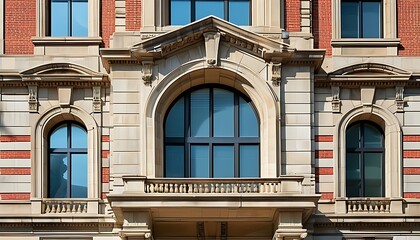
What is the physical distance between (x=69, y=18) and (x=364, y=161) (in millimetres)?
10569

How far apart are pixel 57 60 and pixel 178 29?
162 inches

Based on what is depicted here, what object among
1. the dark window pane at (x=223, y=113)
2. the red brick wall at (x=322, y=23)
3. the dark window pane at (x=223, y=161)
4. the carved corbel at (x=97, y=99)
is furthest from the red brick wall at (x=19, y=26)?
the red brick wall at (x=322, y=23)

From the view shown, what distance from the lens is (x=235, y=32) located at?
28938 millimetres

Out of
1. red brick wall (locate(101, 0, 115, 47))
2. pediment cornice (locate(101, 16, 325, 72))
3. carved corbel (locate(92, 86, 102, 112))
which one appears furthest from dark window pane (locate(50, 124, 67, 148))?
red brick wall (locate(101, 0, 115, 47))

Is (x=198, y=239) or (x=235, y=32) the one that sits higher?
(x=235, y=32)

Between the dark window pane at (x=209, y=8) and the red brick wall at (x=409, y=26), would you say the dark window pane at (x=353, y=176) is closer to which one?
the red brick wall at (x=409, y=26)

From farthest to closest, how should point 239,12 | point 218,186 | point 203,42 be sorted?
point 239,12 < point 203,42 < point 218,186

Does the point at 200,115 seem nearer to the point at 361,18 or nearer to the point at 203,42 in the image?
the point at 203,42

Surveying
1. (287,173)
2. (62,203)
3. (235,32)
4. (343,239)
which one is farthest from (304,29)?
(62,203)

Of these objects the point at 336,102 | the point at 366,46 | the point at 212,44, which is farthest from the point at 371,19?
the point at 212,44

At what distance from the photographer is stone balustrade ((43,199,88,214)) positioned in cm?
2923

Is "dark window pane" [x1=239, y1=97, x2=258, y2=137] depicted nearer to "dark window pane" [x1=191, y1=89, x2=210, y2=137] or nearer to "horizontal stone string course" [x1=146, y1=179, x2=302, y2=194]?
"dark window pane" [x1=191, y1=89, x2=210, y2=137]

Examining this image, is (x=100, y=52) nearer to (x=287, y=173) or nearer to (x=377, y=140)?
(x=287, y=173)

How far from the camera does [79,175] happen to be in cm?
2992
